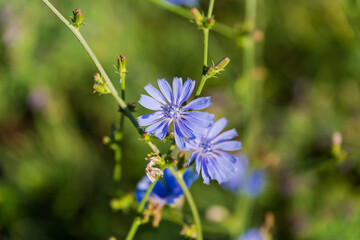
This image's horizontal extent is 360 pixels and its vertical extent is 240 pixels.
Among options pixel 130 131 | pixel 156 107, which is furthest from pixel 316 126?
pixel 156 107

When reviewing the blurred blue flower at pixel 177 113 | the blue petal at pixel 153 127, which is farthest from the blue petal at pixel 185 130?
the blue petal at pixel 153 127

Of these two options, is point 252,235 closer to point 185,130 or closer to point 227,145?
point 227,145

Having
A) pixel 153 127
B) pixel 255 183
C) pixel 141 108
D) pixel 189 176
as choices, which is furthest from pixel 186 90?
pixel 141 108

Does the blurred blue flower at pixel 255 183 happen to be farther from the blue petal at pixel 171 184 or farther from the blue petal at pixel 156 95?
the blue petal at pixel 156 95

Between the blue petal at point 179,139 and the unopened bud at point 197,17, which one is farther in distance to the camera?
the unopened bud at point 197,17

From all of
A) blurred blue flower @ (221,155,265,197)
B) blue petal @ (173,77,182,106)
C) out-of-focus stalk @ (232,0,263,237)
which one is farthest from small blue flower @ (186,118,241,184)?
blurred blue flower @ (221,155,265,197)

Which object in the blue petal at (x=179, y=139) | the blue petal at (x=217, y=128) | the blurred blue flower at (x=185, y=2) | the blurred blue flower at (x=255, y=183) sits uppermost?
the blurred blue flower at (x=185, y=2)

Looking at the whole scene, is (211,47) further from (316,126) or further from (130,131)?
(316,126)

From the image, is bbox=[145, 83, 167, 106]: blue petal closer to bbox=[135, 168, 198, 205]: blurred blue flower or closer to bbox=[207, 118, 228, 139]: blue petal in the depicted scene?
bbox=[207, 118, 228, 139]: blue petal

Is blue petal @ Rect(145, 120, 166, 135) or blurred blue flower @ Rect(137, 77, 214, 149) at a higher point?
blurred blue flower @ Rect(137, 77, 214, 149)
